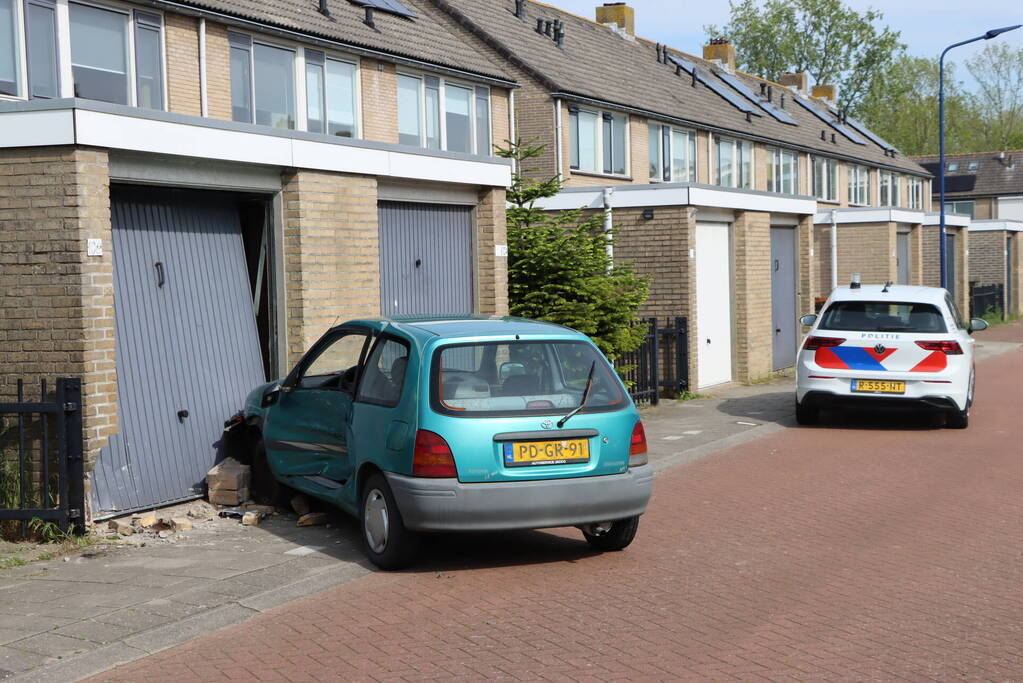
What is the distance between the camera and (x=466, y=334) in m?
7.67

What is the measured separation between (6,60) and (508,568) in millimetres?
12850

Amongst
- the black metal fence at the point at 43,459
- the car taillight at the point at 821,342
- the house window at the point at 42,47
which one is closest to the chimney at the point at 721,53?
the house window at the point at 42,47

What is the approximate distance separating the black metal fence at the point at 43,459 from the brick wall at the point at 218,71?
11.9 meters

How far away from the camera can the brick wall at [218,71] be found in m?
19.8

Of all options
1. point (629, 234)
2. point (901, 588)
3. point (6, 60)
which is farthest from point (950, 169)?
point (901, 588)

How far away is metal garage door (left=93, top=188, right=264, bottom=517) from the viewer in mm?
9266

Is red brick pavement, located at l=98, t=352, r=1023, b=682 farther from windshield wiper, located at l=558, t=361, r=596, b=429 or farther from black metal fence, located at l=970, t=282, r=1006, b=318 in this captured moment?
black metal fence, located at l=970, t=282, r=1006, b=318

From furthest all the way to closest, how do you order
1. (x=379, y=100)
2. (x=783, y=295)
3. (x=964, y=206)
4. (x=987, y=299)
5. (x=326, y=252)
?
(x=964, y=206) → (x=987, y=299) → (x=379, y=100) → (x=783, y=295) → (x=326, y=252)

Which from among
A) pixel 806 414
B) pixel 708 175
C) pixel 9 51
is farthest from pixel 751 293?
pixel 708 175

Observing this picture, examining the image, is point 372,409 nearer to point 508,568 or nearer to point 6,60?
point 508,568

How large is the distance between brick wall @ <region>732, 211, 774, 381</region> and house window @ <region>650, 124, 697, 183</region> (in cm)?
1036

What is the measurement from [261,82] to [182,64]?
1884mm

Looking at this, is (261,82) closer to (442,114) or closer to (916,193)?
(442,114)

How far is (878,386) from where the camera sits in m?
14.0
